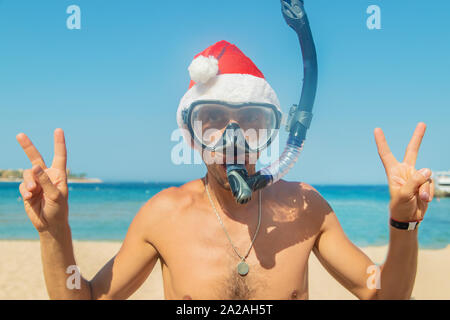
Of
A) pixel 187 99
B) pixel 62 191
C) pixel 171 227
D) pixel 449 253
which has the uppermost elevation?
pixel 187 99

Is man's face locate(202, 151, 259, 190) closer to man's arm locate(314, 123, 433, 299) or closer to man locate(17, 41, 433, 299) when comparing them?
man locate(17, 41, 433, 299)

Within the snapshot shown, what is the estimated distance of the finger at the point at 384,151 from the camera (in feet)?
4.42

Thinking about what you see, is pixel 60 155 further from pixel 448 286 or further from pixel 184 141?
pixel 448 286

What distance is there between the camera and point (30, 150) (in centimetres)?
133

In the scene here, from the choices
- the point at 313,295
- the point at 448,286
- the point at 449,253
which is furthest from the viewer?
the point at 449,253

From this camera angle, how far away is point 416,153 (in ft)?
4.38

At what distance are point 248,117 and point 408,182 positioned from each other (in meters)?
0.70

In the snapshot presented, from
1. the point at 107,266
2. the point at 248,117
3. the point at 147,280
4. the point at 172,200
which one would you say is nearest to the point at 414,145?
the point at 248,117

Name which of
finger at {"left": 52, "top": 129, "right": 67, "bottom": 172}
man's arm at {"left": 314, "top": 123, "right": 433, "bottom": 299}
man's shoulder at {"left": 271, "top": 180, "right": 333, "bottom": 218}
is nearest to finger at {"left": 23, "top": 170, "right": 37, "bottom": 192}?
finger at {"left": 52, "top": 129, "right": 67, "bottom": 172}

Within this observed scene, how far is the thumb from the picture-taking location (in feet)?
3.93

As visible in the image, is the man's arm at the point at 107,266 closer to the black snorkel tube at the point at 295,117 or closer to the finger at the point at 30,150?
the finger at the point at 30,150

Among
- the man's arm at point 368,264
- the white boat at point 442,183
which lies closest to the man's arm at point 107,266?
the man's arm at point 368,264
